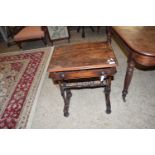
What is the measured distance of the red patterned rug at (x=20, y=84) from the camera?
192 cm

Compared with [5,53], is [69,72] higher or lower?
higher

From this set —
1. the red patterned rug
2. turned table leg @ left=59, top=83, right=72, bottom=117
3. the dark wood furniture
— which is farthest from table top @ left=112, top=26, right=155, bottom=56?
the red patterned rug

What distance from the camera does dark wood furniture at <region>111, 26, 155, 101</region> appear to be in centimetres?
132

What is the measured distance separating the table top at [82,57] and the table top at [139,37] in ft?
0.70

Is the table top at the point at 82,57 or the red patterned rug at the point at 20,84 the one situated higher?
the table top at the point at 82,57

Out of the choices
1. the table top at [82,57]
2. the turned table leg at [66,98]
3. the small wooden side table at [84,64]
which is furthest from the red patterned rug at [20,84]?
the table top at [82,57]

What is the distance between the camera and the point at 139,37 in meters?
1.53

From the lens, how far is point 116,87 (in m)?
2.16

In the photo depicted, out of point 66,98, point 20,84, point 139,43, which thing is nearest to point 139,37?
point 139,43

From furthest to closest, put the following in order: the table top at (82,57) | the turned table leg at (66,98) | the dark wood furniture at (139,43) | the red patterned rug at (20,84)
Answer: the red patterned rug at (20,84)
the turned table leg at (66,98)
the table top at (82,57)
the dark wood furniture at (139,43)

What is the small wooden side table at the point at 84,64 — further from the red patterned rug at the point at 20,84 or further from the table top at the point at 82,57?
the red patterned rug at the point at 20,84
